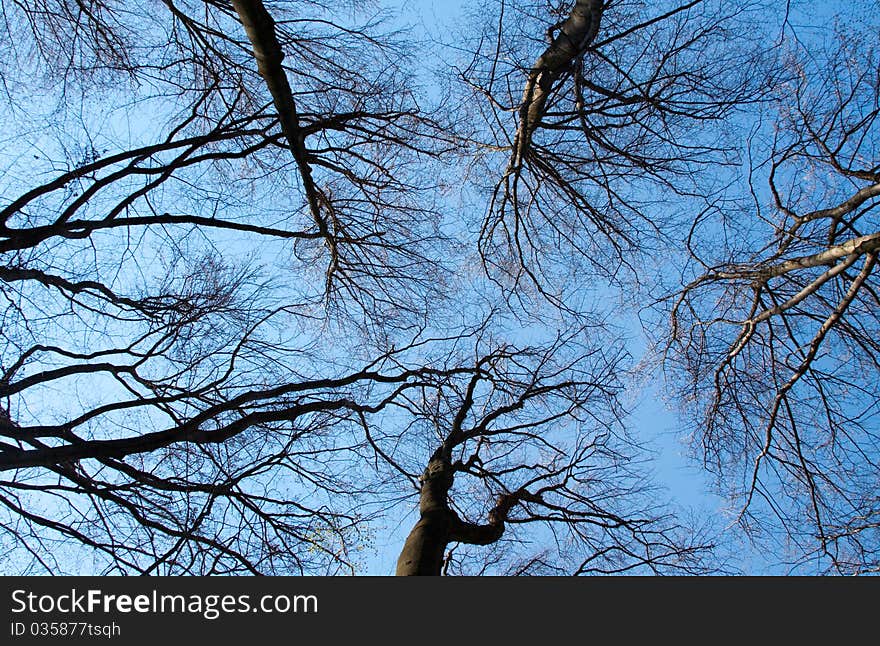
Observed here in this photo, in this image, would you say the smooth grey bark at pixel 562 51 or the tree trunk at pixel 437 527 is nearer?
the tree trunk at pixel 437 527

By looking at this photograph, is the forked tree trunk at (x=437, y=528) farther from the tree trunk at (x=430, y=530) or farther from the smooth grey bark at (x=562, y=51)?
the smooth grey bark at (x=562, y=51)

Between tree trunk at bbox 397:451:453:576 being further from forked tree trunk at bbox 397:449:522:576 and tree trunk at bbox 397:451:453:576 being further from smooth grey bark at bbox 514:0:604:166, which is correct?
smooth grey bark at bbox 514:0:604:166

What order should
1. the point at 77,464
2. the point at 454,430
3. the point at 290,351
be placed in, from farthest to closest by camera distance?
the point at 454,430 → the point at 290,351 → the point at 77,464

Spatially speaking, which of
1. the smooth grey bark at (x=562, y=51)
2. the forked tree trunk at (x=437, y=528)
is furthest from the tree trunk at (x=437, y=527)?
the smooth grey bark at (x=562, y=51)

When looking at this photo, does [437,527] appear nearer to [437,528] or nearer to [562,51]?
[437,528]

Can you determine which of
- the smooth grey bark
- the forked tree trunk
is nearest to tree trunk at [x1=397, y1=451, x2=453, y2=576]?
the forked tree trunk

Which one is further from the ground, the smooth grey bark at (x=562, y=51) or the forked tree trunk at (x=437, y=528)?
the smooth grey bark at (x=562, y=51)

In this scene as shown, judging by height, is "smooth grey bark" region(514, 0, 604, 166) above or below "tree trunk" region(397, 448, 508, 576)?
above

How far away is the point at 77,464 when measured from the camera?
150 inches

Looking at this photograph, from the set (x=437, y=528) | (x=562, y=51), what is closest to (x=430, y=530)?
(x=437, y=528)

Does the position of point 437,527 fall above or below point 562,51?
below
